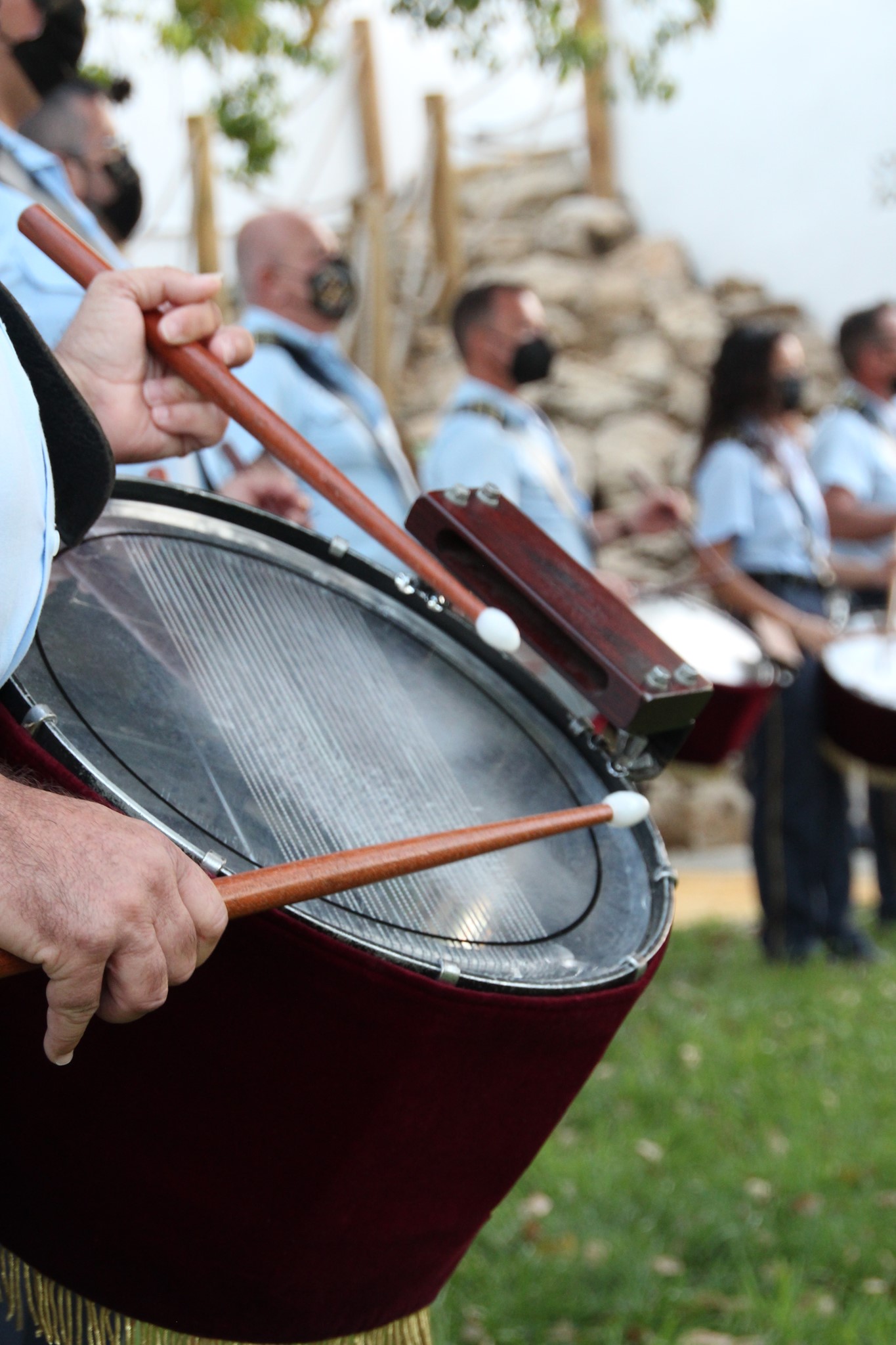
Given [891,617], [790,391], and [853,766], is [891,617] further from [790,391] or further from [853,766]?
[790,391]

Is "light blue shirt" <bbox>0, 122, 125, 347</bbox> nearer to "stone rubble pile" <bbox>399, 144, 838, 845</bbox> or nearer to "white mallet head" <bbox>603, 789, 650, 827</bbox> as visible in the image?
"white mallet head" <bbox>603, 789, 650, 827</bbox>

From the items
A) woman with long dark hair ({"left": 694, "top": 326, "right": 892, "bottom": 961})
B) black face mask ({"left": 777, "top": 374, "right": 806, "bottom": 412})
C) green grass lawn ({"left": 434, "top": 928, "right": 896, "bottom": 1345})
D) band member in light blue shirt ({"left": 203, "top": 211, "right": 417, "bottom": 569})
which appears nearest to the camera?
green grass lawn ({"left": 434, "top": 928, "right": 896, "bottom": 1345})

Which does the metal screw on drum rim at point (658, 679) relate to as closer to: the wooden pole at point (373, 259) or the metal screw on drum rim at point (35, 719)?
the metal screw on drum rim at point (35, 719)

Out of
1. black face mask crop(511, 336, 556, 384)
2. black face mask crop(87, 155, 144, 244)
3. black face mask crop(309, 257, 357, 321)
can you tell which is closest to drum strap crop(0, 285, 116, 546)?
black face mask crop(87, 155, 144, 244)

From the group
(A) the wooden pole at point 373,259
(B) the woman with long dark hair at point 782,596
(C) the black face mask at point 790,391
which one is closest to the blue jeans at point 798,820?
(B) the woman with long dark hair at point 782,596

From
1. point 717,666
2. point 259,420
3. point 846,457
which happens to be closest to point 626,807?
point 259,420

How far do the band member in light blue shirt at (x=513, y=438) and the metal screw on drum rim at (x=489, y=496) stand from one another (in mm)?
2283

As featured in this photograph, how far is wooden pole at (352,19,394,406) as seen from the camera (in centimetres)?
771

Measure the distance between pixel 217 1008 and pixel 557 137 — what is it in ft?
40.2

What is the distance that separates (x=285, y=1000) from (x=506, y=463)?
9.97 ft

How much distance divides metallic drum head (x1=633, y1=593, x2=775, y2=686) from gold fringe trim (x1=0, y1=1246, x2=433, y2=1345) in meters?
3.03

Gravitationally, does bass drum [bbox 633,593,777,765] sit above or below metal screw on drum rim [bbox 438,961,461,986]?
below

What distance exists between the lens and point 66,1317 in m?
1.03

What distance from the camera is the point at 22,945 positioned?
77 centimetres
